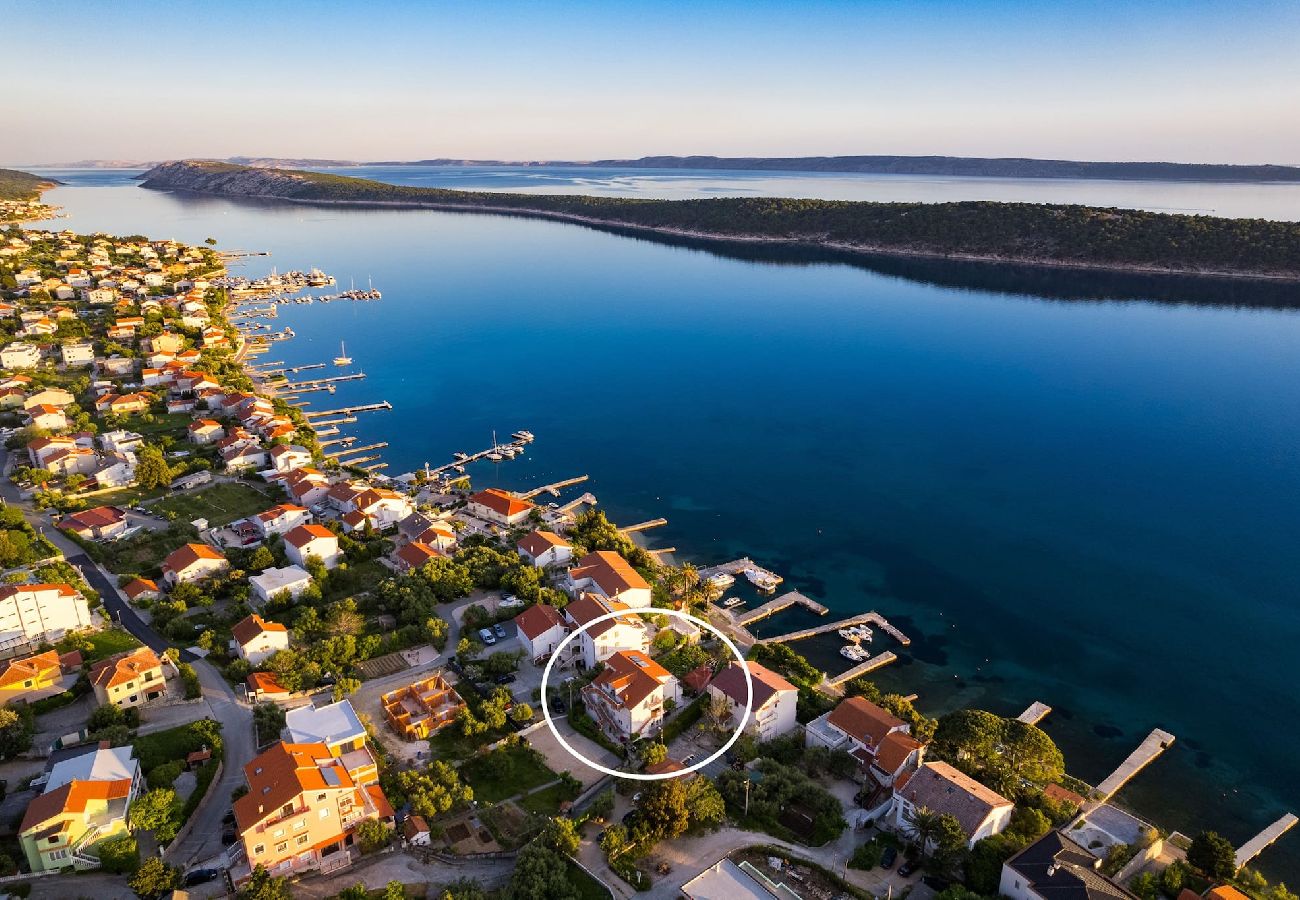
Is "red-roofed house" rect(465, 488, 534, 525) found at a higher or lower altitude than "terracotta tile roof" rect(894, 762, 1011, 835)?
higher

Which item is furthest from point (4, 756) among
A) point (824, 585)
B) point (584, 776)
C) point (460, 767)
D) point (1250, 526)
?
point (1250, 526)

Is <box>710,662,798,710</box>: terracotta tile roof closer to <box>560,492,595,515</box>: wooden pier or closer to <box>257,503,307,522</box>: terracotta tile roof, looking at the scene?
<box>560,492,595,515</box>: wooden pier

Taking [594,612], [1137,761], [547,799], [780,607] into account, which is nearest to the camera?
[547,799]

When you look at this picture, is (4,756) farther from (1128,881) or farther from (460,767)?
(1128,881)

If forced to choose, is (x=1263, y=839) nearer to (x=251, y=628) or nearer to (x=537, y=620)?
(x=537, y=620)

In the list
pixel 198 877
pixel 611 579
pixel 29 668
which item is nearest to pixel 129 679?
pixel 29 668

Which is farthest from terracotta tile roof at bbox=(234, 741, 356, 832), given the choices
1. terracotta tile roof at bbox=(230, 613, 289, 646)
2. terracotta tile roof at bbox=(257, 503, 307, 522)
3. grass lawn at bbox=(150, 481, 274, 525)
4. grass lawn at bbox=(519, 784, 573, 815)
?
grass lawn at bbox=(150, 481, 274, 525)
